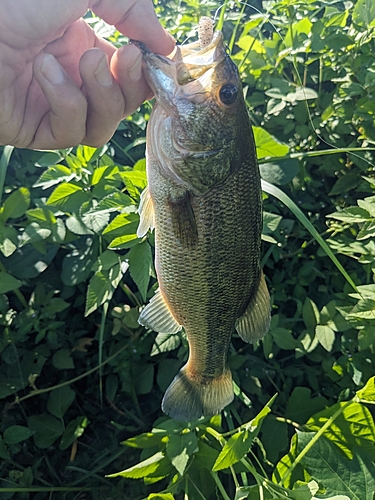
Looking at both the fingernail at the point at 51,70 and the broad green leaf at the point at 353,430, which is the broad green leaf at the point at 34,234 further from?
the broad green leaf at the point at 353,430

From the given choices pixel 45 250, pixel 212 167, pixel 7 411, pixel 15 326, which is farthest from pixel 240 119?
pixel 7 411

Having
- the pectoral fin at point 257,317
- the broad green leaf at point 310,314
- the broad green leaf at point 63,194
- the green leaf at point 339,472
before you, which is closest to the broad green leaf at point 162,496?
the green leaf at point 339,472

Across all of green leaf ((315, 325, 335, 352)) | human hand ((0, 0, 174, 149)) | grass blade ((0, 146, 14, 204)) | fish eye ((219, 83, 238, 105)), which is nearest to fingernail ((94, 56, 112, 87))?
human hand ((0, 0, 174, 149))

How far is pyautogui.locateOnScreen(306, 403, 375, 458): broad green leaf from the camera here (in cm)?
158

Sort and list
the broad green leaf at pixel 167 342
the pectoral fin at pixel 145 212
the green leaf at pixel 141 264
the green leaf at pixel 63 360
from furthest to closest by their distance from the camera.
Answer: the green leaf at pixel 63 360 → the broad green leaf at pixel 167 342 → the green leaf at pixel 141 264 → the pectoral fin at pixel 145 212

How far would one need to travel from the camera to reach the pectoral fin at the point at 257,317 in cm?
152

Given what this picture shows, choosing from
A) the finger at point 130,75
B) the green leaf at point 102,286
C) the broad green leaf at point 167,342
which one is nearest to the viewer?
the finger at point 130,75

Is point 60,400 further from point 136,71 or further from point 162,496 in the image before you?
point 136,71

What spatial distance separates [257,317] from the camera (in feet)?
5.01

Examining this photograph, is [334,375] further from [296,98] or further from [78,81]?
[78,81]

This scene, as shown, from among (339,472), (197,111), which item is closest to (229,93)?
(197,111)

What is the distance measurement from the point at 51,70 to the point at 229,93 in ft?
1.78

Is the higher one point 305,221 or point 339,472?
point 305,221

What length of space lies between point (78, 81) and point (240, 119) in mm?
641
